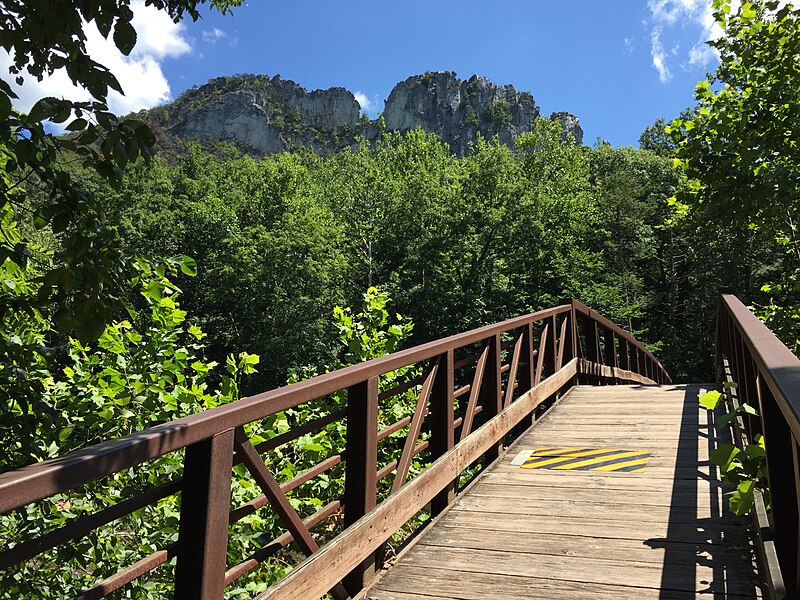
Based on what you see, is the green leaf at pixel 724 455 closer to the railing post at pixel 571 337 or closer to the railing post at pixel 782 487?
the railing post at pixel 782 487

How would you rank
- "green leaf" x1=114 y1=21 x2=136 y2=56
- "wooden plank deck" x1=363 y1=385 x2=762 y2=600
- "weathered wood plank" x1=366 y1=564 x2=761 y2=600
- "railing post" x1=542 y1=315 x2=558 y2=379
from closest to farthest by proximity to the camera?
"green leaf" x1=114 y1=21 x2=136 y2=56 → "weathered wood plank" x1=366 y1=564 x2=761 y2=600 → "wooden plank deck" x1=363 y1=385 x2=762 y2=600 → "railing post" x1=542 y1=315 x2=558 y2=379

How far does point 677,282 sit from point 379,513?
40.5m

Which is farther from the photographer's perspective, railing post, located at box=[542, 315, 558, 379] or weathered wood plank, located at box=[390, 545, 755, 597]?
railing post, located at box=[542, 315, 558, 379]

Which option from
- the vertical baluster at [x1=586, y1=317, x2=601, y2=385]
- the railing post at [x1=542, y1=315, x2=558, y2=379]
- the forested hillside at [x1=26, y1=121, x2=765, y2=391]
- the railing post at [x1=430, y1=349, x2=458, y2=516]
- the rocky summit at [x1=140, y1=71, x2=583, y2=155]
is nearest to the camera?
the railing post at [x1=430, y1=349, x2=458, y2=516]

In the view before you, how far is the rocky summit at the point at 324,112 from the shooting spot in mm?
117375

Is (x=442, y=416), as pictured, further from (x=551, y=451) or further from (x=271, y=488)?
(x=271, y=488)

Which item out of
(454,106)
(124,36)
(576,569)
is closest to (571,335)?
(576,569)

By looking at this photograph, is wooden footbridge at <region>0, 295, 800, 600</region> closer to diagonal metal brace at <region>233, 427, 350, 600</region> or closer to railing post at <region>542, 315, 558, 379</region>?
diagonal metal brace at <region>233, 427, 350, 600</region>

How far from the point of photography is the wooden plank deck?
2990 millimetres

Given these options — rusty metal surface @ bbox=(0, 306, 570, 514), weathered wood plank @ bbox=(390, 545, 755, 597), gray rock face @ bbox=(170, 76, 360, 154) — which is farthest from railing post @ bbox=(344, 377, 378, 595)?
gray rock face @ bbox=(170, 76, 360, 154)

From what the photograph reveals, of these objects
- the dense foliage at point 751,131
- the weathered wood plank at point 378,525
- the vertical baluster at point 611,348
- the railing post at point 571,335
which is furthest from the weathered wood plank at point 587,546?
the vertical baluster at point 611,348

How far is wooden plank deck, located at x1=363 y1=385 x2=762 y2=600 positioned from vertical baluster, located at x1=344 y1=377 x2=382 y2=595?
35cm

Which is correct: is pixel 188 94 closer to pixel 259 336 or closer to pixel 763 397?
pixel 259 336

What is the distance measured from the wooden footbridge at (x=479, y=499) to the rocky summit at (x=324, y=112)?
108856mm
